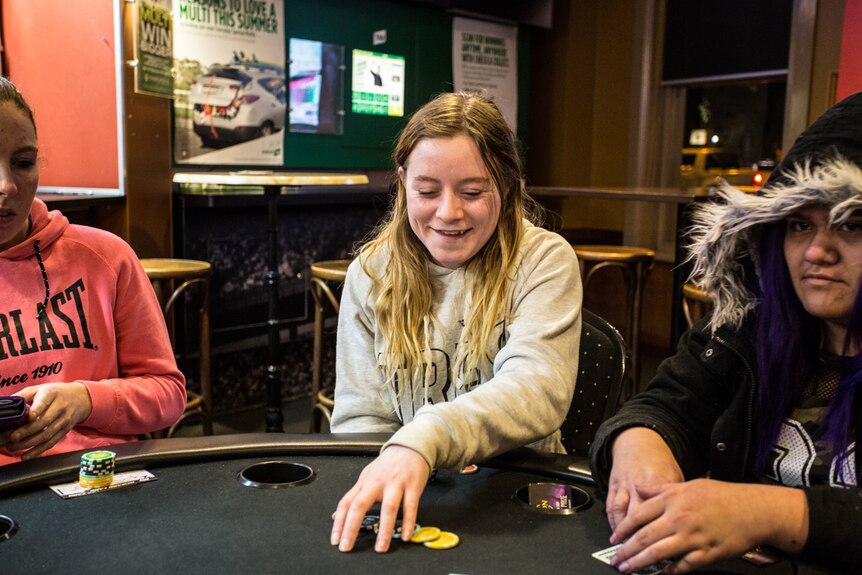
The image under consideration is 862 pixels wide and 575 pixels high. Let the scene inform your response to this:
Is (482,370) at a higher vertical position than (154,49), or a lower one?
lower

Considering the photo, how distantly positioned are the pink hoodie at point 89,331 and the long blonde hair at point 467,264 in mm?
472

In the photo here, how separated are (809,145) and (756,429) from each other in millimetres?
438

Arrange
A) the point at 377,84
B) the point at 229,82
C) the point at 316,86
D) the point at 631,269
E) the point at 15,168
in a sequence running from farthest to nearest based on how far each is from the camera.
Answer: the point at 377,84
the point at 316,86
the point at 229,82
the point at 631,269
the point at 15,168

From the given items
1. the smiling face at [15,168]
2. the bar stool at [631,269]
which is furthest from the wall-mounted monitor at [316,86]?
the smiling face at [15,168]

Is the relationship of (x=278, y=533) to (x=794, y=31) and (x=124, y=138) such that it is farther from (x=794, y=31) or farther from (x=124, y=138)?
(x=794, y=31)

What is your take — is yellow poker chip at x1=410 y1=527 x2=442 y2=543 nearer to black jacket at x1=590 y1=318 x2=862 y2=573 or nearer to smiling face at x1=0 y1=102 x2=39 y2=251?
black jacket at x1=590 y1=318 x2=862 y2=573

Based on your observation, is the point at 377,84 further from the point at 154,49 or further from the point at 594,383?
the point at 594,383

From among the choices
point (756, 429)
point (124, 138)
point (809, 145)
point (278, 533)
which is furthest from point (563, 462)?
point (124, 138)

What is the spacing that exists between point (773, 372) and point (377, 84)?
3977mm

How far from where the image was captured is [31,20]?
3.43 m

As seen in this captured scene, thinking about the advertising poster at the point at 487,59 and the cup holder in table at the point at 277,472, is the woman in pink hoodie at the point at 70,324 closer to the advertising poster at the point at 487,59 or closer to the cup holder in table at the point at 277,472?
the cup holder in table at the point at 277,472

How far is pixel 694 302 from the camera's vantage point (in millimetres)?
3264

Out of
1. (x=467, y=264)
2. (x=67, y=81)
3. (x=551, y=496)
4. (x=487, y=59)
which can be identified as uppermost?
(x=487, y=59)

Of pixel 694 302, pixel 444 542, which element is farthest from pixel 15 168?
pixel 694 302
